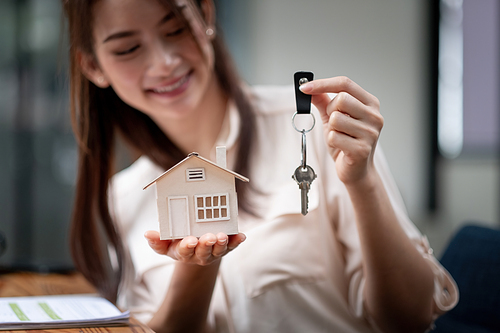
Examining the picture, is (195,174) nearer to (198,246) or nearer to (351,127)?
(198,246)

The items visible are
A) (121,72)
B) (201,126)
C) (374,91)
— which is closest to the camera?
(121,72)

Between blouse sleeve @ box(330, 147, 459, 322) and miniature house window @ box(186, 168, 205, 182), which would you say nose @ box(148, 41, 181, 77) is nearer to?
miniature house window @ box(186, 168, 205, 182)

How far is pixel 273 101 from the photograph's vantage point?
1.01m

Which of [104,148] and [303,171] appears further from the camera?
[104,148]

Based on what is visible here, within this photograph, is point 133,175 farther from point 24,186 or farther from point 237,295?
point 24,186

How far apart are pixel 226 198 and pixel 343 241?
401mm

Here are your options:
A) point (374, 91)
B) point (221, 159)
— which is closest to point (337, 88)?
point (221, 159)

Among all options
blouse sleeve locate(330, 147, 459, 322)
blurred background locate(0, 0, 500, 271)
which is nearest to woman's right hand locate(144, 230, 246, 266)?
blouse sleeve locate(330, 147, 459, 322)

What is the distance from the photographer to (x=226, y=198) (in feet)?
1.85

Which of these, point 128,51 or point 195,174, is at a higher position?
point 128,51

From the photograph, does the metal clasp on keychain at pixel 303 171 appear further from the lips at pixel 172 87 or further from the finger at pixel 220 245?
the lips at pixel 172 87

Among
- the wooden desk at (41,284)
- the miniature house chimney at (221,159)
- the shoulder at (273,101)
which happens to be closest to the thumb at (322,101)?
the miniature house chimney at (221,159)

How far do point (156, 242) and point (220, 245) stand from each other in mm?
87

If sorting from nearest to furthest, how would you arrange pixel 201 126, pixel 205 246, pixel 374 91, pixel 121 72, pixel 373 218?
pixel 205 246, pixel 373 218, pixel 121 72, pixel 201 126, pixel 374 91
